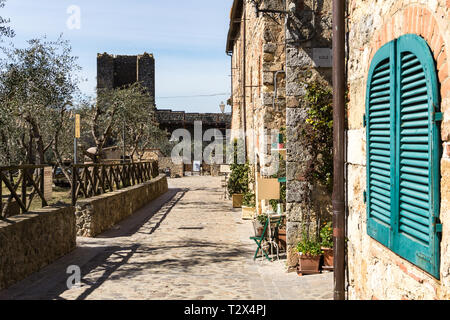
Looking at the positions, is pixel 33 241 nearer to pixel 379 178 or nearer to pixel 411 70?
pixel 379 178

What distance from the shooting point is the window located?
105 inches

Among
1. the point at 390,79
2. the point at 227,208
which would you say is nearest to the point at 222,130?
the point at 227,208

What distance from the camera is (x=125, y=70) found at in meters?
51.1

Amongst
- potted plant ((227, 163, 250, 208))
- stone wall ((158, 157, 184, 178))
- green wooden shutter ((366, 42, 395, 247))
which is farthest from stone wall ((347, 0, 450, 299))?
stone wall ((158, 157, 184, 178))

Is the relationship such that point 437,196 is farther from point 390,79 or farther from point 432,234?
point 390,79

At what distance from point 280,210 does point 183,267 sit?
8.85 ft

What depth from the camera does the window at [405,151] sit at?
2680mm

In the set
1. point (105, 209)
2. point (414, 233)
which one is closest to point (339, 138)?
point (414, 233)

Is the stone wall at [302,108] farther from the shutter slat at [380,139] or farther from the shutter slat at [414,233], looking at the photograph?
the shutter slat at [414,233]

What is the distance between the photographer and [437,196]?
2.64 m

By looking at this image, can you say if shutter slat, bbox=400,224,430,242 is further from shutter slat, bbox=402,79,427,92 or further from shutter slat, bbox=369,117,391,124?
shutter slat, bbox=402,79,427,92

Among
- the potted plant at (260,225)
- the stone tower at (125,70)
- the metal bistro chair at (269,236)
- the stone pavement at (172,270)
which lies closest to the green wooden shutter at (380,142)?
the stone pavement at (172,270)

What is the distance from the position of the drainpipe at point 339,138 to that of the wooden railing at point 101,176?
272 inches

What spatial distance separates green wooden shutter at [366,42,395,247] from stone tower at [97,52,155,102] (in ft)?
150
